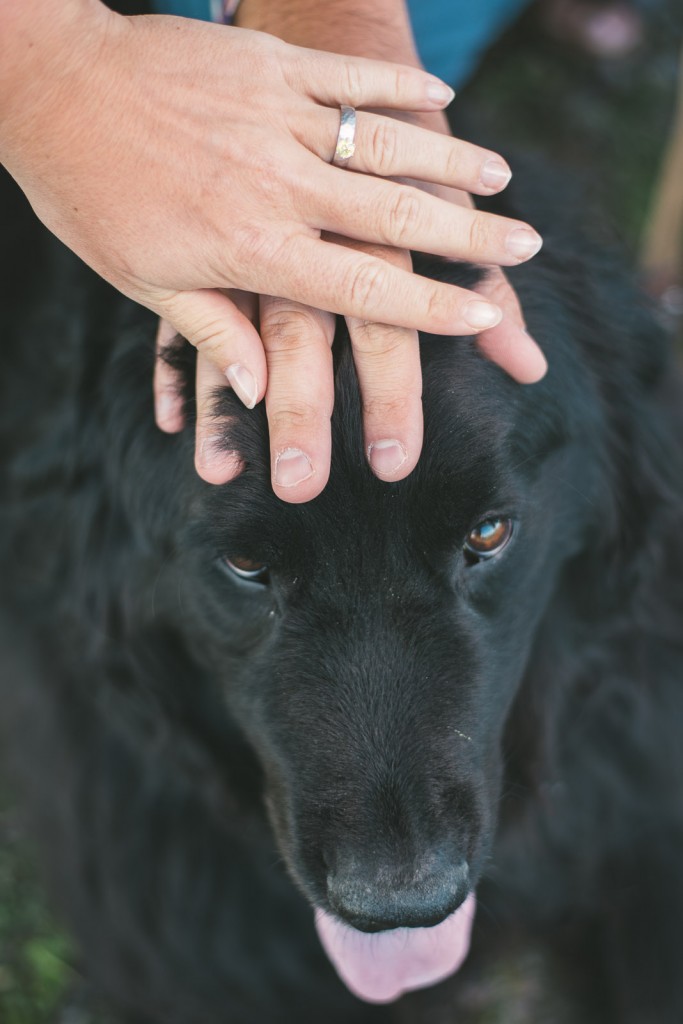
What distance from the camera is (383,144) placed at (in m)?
1.39

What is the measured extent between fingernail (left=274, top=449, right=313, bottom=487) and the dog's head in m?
0.09

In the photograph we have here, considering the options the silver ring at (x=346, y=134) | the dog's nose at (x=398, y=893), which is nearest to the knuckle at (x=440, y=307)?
the silver ring at (x=346, y=134)

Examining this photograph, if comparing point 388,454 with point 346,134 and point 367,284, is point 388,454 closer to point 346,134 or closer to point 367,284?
point 367,284

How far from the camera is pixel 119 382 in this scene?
6.12ft

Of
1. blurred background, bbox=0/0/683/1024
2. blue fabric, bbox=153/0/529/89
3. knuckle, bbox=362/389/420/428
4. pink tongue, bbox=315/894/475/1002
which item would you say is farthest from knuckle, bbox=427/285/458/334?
blurred background, bbox=0/0/683/1024

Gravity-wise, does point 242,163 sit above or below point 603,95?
above

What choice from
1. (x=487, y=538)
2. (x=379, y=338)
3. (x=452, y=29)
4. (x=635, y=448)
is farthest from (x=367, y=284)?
(x=452, y=29)

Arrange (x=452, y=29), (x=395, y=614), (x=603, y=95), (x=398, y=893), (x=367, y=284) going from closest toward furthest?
(x=367, y=284), (x=398, y=893), (x=395, y=614), (x=452, y=29), (x=603, y=95)

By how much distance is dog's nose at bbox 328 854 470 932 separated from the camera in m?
1.50

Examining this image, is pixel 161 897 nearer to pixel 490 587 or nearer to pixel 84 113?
pixel 490 587

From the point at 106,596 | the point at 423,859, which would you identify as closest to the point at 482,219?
the point at 423,859

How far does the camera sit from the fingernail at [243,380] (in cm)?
143

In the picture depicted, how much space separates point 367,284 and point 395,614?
1.78 ft

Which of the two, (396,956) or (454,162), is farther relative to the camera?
(396,956)
